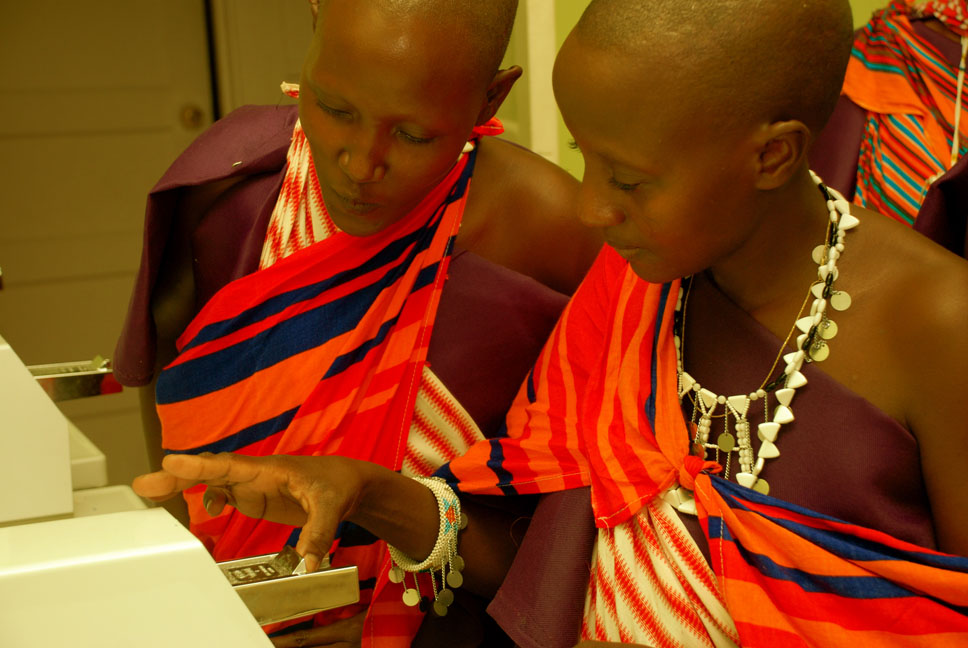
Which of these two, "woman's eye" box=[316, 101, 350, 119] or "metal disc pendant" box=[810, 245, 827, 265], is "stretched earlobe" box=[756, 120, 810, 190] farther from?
"woman's eye" box=[316, 101, 350, 119]

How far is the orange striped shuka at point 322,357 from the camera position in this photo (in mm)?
1188

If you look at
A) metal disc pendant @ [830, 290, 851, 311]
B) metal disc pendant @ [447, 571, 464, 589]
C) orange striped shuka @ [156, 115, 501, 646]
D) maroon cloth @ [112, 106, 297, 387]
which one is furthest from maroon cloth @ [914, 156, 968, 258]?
maroon cloth @ [112, 106, 297, 387]

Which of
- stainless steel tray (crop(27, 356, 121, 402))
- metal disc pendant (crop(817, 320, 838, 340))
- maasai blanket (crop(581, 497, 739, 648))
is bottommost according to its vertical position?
maasai blanket (crop(581, 497, 739, 648))

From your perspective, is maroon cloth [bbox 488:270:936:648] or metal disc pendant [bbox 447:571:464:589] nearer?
maroon cloth [bbox 488:270:936:648]

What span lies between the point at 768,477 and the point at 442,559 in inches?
14.3

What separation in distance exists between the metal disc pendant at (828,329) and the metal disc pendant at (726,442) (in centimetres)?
13

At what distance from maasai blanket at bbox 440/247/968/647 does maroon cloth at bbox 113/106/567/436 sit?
3.0 inches

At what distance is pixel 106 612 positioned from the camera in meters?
0.54

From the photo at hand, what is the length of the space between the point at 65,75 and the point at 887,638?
2383mm

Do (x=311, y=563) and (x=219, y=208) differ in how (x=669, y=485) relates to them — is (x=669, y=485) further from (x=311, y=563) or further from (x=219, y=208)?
(x=219, y=208)

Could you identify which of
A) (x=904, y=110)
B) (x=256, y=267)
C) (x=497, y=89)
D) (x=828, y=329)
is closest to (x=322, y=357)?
(x=256, y=267)

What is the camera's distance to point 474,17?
1.01 metres

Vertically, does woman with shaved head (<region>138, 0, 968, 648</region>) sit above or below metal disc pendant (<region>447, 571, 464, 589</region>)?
above

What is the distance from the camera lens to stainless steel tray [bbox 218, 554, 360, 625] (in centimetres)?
65
